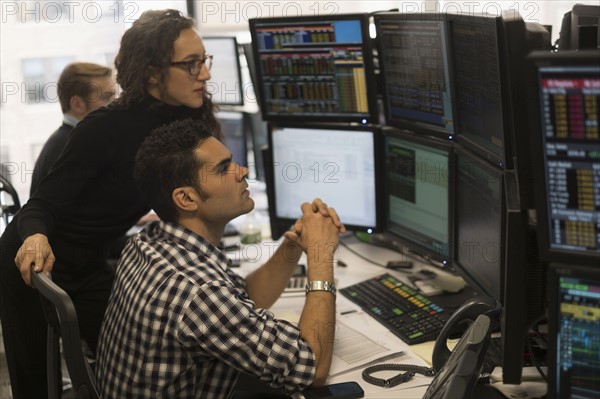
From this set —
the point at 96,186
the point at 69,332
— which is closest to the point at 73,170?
the point at 96,186

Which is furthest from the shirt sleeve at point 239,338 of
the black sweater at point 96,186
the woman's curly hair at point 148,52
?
the woman's curly hair at point 148,52

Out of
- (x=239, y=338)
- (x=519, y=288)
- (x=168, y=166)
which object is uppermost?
(x=168, y=166)

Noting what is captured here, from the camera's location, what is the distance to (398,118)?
7.83 ft

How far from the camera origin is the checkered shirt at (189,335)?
166cm

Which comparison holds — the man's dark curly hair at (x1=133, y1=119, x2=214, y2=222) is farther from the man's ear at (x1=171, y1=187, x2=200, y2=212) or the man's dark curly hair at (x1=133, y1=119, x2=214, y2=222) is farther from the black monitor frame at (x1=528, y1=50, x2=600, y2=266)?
the black monitor frame at (x1=528, y1=50, x2=600, y2=266)

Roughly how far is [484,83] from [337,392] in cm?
76

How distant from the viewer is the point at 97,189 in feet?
7.86

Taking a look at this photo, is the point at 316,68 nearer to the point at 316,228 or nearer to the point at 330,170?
the point at 330,170

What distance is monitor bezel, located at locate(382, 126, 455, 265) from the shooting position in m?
2.11

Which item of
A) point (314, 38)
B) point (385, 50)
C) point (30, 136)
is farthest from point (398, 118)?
point (30, 136)

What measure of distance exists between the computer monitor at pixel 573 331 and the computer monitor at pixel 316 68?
1236 millimetres

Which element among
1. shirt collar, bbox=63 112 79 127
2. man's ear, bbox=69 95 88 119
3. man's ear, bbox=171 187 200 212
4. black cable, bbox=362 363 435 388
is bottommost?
black cable, bbox=362 363 435 388

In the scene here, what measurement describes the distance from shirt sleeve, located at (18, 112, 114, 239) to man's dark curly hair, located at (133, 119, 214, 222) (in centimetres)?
44

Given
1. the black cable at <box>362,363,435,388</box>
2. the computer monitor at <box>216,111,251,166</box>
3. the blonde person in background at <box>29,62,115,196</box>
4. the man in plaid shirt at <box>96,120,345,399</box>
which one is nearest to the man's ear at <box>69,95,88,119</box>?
the blonde person in background at <box>29,62,115,196</box>
